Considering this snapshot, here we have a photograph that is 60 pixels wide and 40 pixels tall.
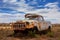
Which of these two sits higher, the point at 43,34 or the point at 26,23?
the point at 26,23

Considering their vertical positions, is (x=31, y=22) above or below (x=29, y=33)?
above

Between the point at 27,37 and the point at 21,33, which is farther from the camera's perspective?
the point at 21,33

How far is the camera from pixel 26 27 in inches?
417

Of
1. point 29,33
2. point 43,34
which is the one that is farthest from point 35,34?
point 43,34

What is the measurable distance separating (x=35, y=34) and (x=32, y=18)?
3.60 ft

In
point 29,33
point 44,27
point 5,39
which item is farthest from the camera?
point 44,27

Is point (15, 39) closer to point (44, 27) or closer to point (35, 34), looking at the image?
point (35, 34)

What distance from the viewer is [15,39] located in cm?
1051

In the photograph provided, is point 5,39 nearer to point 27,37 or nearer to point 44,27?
point 27,37

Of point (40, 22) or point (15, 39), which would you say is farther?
point (40, 22)

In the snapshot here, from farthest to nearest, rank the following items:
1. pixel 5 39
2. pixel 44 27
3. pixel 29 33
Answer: pixel 44 27 → pixel 29 33 → pixel 5 39

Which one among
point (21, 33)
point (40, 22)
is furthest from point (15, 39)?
point (40, 22)

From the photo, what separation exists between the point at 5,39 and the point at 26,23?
4.91 ft

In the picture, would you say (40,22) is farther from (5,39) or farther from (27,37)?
(5,39)
